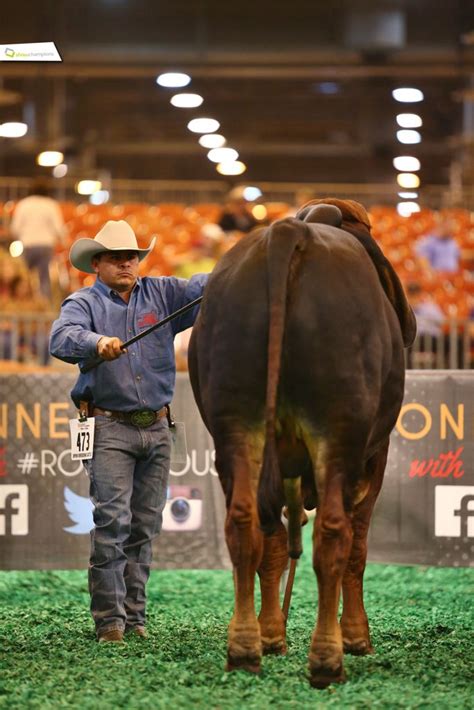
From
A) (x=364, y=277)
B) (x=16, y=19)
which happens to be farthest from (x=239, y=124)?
(x=364, y=277)

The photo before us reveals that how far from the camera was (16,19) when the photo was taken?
21516 mm

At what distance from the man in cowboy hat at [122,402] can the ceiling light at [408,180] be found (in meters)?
24.6

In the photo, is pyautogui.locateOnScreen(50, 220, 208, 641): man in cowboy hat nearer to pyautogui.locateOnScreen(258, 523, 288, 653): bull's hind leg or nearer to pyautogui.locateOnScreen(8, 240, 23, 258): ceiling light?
pyautogui.locateOnScreen(258, 523, 288, 653): bull's hind leg

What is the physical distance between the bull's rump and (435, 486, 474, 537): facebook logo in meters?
3.52

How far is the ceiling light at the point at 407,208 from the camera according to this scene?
22812mm

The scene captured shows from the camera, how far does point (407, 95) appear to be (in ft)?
85.3

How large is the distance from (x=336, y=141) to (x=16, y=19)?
42.6 ft

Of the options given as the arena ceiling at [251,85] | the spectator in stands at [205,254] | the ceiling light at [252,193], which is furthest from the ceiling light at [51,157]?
the spectator in stands at [205,254]

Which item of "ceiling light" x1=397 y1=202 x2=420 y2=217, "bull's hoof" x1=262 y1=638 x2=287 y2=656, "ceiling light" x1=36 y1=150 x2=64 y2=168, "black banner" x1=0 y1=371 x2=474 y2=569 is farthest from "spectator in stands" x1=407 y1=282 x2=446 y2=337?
"ceiling light" x1=36 y1=150 x2=64 y2=168

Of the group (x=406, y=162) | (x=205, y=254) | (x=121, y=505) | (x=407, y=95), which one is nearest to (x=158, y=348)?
Result: (x=121, y=505)

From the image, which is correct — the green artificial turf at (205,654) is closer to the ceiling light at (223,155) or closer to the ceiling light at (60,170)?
the ceiling light at (60,170)

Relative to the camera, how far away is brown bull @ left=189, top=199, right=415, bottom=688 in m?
4.98

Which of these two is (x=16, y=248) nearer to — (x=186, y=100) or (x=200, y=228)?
(x=200, y=228)

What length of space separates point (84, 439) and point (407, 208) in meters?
18.5
